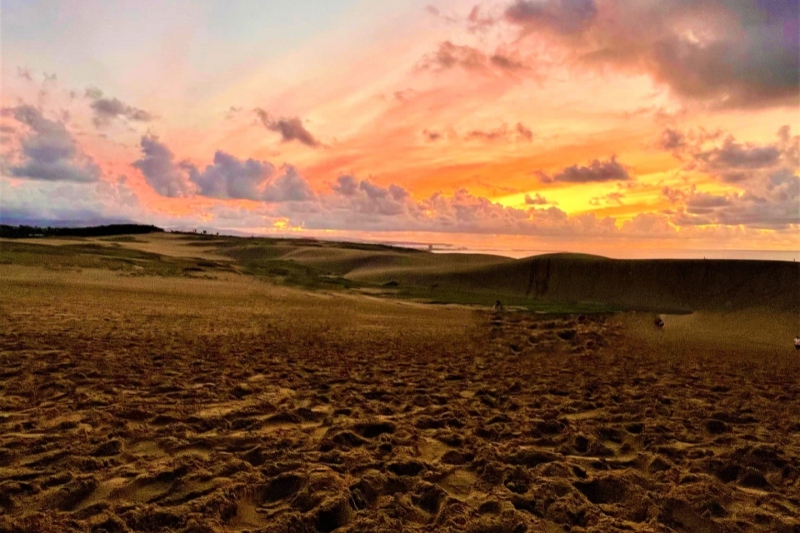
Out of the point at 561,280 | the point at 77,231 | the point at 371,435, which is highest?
the point at 77,231

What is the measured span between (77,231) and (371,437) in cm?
8059

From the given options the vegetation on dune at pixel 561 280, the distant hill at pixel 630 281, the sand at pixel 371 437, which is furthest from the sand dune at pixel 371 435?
the distant hill at pixel 630 281


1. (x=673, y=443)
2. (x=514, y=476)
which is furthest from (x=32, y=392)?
(x=673, y=443)

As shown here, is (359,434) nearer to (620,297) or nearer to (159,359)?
(159,359)

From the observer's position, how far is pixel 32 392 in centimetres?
607

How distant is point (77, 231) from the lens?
71.5 metres

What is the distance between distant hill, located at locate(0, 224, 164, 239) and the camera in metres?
51.9

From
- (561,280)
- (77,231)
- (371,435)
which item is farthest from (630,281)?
(77,231)

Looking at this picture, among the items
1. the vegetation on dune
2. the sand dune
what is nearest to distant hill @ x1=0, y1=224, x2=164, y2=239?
the vegetation on dune

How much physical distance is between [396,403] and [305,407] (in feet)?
3.92

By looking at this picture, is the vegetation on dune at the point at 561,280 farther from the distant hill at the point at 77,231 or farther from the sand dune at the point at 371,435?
the distant hill at the point at 77,231

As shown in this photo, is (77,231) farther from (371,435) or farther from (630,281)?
(371,435)

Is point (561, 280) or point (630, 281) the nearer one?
point (630, 281)

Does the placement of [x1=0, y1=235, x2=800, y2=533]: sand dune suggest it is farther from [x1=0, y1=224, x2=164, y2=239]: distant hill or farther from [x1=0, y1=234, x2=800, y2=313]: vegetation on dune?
[x1=0, y1=224, x2=164, y2=239]: distant hill
